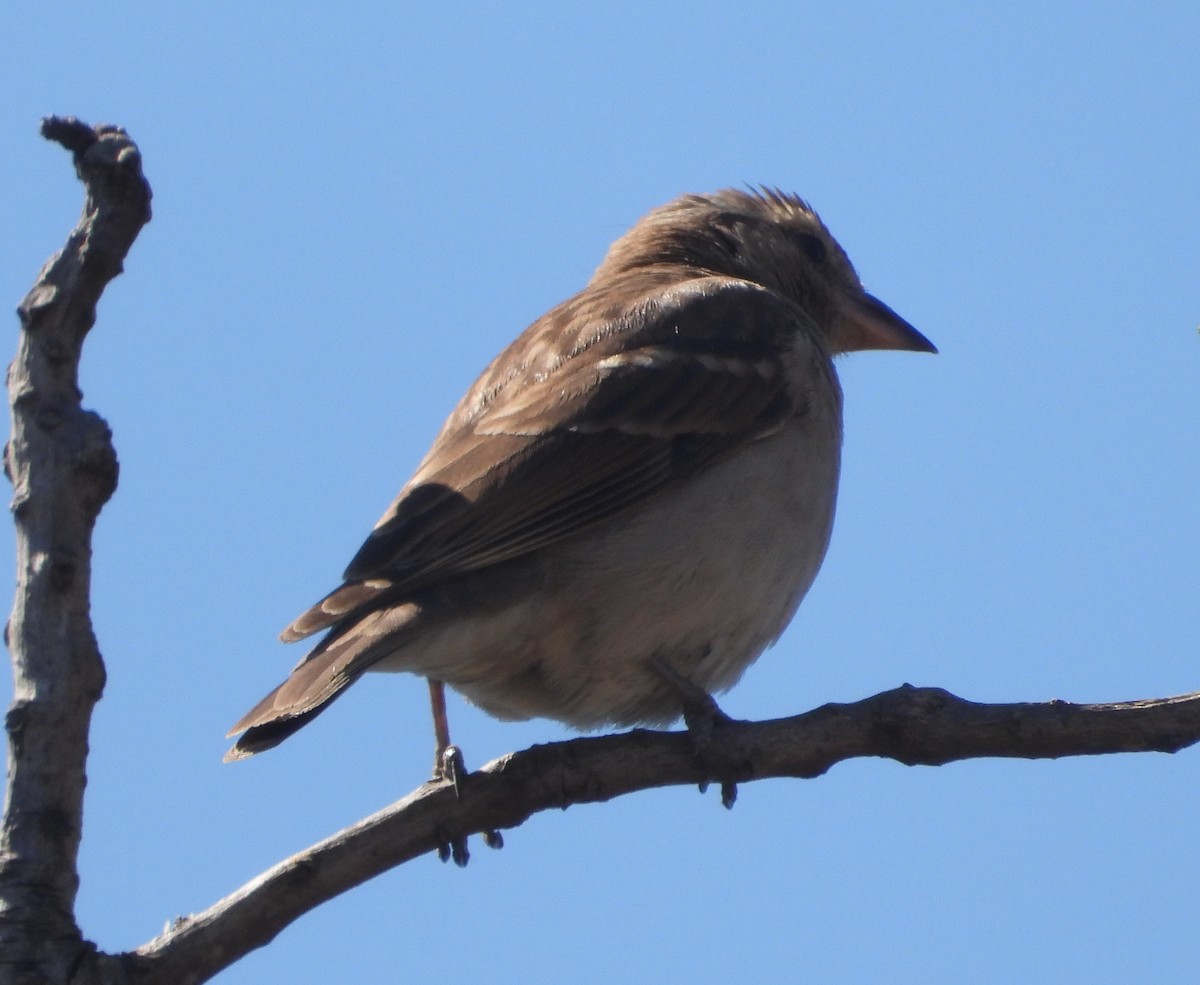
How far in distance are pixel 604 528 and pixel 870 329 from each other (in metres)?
3.08

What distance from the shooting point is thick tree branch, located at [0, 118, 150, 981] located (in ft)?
Result: 12.3

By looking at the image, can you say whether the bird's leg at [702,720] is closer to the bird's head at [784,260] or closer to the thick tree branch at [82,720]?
the thick tree branch at [82,720]

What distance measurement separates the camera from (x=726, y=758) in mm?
4793

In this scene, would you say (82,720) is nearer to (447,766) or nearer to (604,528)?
(447,766)

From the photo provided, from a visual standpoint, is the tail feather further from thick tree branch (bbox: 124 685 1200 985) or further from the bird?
thick tree branch (bbox: 124 685 1200 985)

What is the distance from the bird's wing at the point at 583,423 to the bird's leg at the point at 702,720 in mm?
573

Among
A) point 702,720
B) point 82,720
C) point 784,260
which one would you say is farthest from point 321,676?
point 784,260

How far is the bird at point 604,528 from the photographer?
17.2 ft

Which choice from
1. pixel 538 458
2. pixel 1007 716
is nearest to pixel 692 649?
pixel 538 458

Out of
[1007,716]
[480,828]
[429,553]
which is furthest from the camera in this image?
[429,553]

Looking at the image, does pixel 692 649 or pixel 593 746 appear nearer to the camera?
pixel 593 746

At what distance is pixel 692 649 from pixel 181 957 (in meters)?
2.33

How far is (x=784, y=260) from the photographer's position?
8273 millimetres

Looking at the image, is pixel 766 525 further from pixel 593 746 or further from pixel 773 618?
pixel 593 746
